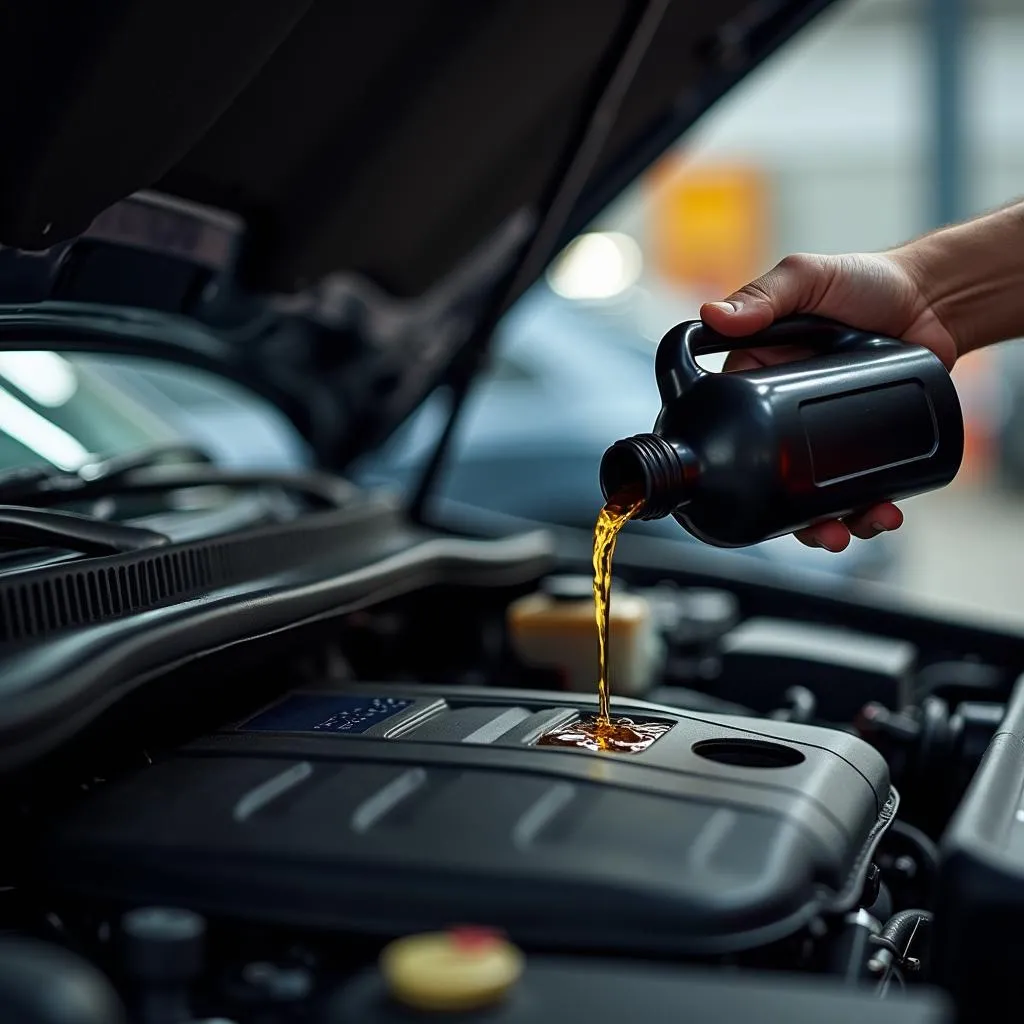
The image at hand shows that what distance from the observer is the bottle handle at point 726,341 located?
1114 mm

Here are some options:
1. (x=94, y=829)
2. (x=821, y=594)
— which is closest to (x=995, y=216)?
(x=821, y=594)

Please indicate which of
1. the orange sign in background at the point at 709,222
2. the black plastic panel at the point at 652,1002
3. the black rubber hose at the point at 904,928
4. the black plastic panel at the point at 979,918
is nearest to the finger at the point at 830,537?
the black rubber hose at the point at 904,928

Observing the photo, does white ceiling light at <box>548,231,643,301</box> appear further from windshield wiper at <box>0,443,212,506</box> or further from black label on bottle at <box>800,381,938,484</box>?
black label on bottle at <box>800,381,938,484</box>

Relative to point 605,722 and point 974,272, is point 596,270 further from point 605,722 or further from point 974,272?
point 605,722

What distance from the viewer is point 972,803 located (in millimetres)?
874

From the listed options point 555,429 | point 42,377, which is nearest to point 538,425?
point 555,429

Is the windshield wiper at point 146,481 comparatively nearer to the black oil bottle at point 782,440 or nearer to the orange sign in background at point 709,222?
the black oil bottle at point 782,440

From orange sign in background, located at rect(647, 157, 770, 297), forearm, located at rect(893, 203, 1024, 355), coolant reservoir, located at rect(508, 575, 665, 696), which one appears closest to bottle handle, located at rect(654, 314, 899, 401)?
forearm, located at rect(893, 203, 1024, 355)

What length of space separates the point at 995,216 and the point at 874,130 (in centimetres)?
1162

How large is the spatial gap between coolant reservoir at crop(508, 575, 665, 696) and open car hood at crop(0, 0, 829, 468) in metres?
0.50

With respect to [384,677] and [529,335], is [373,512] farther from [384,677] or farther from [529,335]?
[529,335]

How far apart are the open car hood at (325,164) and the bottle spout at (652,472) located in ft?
1.62

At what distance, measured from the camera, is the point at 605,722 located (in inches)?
43.3

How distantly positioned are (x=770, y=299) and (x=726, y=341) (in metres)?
0.07
